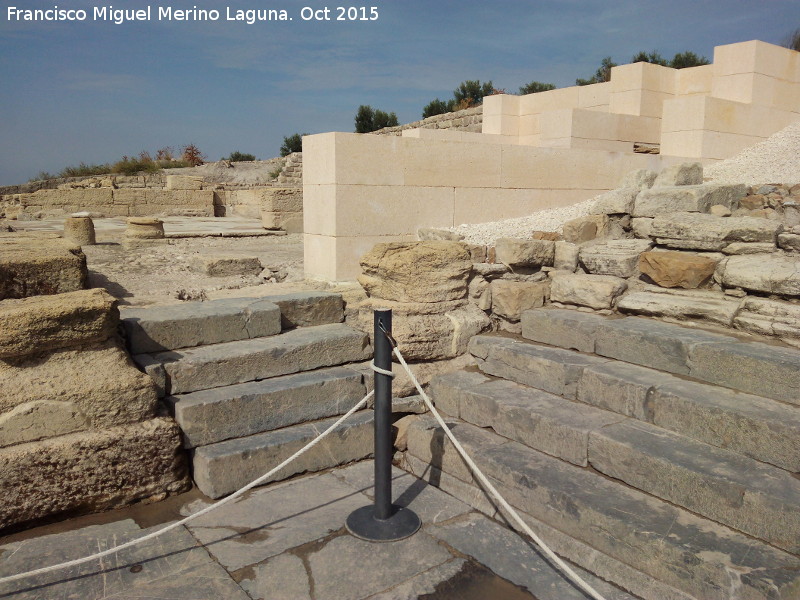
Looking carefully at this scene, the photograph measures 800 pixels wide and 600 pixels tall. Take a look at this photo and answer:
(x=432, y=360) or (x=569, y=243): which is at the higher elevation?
(x=569, y=243)

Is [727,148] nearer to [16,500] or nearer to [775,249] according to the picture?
[775,249]

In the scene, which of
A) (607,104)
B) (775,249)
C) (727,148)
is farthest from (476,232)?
(607,104)

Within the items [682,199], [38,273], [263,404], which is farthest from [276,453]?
[682,199]

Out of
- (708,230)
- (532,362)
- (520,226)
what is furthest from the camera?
(520,226)

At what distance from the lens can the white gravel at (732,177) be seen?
570cm

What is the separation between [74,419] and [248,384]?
1.04 m

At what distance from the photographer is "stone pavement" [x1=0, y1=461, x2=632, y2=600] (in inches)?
98.0

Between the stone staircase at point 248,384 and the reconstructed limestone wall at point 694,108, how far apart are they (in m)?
6.23

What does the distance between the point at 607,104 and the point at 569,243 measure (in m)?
7.07

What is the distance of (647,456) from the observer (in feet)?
Answer: 9.35

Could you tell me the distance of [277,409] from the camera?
372 cm

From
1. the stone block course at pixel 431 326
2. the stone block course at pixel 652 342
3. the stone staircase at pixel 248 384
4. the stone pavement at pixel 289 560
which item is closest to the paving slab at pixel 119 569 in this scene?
the stone pavement at pixel 289 560

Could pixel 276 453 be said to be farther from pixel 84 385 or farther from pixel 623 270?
Result: pixel 623 270

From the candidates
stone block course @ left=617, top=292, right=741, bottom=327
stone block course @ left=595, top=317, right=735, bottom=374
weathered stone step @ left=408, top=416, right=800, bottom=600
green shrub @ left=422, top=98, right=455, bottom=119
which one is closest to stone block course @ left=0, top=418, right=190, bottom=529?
weathered stone step @ left=408, top=416, right=800, bottom=600
